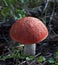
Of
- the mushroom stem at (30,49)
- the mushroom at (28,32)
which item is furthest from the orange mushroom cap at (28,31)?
the mushroom stem at (30,49)

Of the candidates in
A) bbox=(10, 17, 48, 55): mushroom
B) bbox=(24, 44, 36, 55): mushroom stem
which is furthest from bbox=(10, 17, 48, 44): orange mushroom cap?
bbox=(24, 44, 36, 55): mushroom stem

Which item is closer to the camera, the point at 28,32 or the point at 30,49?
the point at 28,32

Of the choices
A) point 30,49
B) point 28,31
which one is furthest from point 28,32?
point 30,49

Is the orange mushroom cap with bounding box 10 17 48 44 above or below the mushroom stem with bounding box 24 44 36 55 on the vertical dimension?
above

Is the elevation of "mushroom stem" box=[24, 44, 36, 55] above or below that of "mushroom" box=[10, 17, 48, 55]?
below

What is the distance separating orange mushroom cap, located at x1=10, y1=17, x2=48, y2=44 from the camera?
2.39m

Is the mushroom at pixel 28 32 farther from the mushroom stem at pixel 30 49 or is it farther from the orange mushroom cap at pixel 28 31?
the mushroom stem at pixel 30 49

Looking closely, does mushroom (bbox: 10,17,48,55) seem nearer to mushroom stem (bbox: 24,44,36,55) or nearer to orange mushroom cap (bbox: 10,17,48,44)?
orange mushroom cap (bbox: 10,17,48,44)

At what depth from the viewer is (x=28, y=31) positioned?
240cm

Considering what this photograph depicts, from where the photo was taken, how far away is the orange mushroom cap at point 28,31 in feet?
7.83

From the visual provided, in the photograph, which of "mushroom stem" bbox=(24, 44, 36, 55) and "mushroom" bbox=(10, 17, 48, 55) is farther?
"mushroom stem" bbox=(24, 44, 36, 55)

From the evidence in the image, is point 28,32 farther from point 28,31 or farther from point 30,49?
point 30,49

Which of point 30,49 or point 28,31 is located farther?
point 30,49

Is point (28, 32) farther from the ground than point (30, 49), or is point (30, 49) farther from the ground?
point (28, 32)
